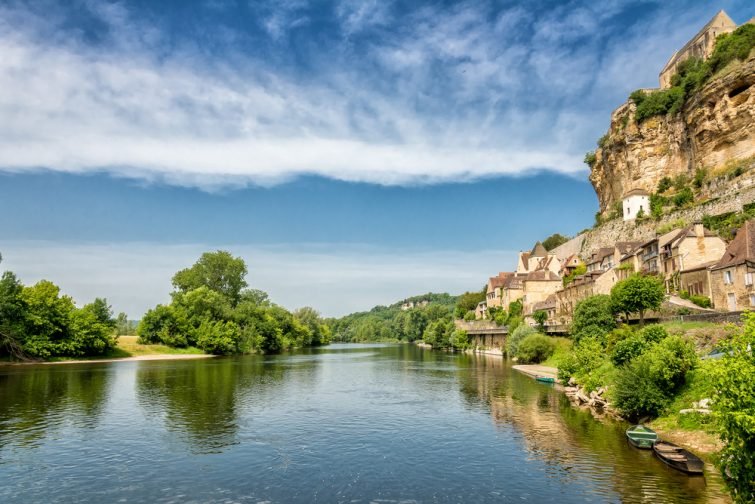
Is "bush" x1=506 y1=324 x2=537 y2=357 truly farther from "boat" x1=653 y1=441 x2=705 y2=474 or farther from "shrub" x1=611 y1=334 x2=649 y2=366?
"boat" x1=653 y1=441 x2=705 y2=474

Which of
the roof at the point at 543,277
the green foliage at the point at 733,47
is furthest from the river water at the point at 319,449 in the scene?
the green foliage at the point at 733,47

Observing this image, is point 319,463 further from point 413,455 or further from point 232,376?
point 232,376

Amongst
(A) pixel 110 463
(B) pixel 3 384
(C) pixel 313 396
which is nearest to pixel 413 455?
(A) pixel 110 463

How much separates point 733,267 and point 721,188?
74.9 feet

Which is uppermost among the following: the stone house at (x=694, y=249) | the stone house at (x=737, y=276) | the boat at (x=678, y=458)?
the stone house at (x=694, y=249)

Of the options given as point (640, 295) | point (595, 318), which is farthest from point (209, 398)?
point (640, 295)

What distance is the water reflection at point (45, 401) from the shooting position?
2555cm

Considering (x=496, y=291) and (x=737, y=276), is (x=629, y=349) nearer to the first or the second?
(x=737, y=276)

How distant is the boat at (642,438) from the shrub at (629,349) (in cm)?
808

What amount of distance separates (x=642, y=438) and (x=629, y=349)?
973 cm

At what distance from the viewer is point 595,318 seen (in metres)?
45.2

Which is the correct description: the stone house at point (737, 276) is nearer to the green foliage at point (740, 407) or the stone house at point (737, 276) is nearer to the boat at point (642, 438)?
the boat at point (642, 438)

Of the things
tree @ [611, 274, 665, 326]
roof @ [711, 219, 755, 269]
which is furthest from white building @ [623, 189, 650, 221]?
tree @ [611, 274, 665, 326]

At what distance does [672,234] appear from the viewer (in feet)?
171
